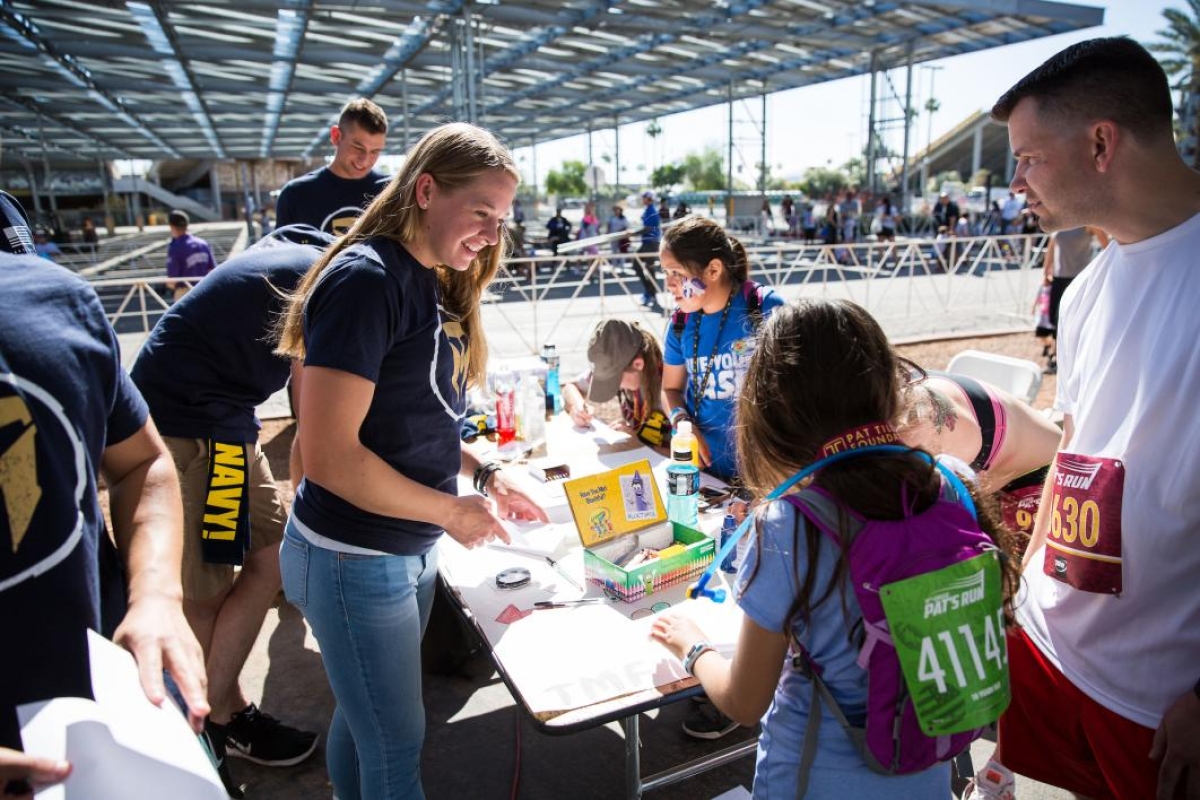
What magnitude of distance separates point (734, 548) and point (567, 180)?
253ft

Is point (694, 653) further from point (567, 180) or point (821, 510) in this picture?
point (567, 180)

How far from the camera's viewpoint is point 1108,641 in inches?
57.6

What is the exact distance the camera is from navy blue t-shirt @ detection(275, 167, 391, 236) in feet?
12.1

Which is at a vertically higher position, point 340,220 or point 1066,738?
point 340,220

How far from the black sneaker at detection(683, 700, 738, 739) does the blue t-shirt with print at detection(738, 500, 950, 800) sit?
1.37 m

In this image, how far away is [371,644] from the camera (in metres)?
1.54

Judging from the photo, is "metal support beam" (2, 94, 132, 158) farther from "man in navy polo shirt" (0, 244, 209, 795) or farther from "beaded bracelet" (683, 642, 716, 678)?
"beaded bracelet" (683, 642, 716, 678)

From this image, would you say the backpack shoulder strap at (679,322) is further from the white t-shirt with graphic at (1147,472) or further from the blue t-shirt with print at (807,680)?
the blue t-shirt with print at (807,680)

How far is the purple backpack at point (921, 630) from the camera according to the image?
107cm

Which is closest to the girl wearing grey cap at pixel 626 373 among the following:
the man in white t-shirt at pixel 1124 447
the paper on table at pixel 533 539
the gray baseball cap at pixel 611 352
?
the gray baseball cap at pixel 611 352

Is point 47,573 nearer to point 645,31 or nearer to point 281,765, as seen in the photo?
point 281,765

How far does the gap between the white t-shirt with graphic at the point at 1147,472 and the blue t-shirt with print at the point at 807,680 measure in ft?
1.58

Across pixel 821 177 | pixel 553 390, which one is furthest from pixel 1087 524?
pixel 821 177

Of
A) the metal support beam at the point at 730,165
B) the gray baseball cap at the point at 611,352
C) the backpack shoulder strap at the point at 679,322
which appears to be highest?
the metal support beam at the point at 730,165
